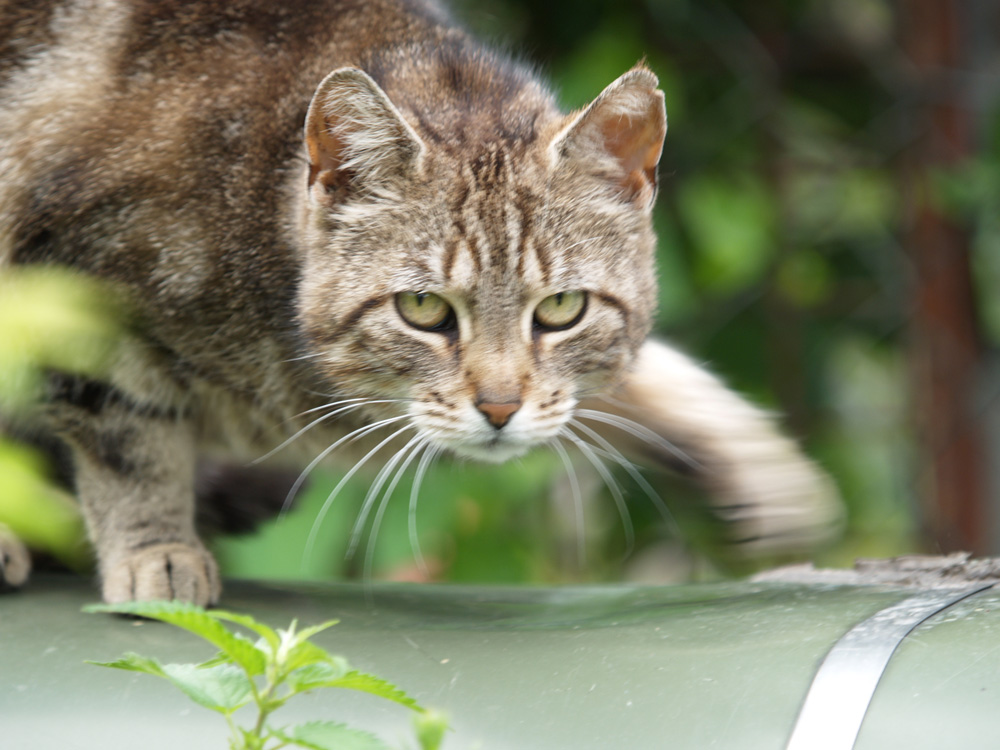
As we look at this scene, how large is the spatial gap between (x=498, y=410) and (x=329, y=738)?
70 centimetres

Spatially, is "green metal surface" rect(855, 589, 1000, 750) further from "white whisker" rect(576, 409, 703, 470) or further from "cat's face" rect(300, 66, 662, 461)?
"white whisker" rect(576, 409, 703, 470)

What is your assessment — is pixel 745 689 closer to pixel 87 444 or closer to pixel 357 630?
pixel 357 630

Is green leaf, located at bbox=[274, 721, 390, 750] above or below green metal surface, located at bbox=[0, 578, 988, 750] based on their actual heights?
above

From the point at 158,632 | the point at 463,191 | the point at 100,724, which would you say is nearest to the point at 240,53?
the point at 463,191

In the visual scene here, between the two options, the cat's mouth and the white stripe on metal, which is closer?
the white stripe on metal

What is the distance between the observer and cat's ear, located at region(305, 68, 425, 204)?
1390 mm

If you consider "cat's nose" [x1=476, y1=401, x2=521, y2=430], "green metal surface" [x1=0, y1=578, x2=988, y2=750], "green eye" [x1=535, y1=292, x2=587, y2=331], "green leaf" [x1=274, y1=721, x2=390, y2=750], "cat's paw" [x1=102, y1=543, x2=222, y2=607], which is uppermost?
"green eye" [x1=535, y1=292, x2=587, y2=331]

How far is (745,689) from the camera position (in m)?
0.89

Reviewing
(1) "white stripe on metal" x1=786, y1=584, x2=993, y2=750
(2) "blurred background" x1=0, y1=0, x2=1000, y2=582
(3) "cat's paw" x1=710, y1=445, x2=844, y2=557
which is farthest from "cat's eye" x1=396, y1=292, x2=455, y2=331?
(2) "blurred background" x1=0, y1=0, x2=1000, y2=582

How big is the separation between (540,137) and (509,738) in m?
0.89

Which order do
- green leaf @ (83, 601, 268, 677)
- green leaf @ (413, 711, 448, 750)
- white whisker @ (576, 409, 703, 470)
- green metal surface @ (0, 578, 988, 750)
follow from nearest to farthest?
green leaf @ (413, 711, 448, 750), green leaf @ (83, 601, 268, 677), green metal surface @ (0, 578, 988, 750), white whisker @ (576, 409, 703, 470)

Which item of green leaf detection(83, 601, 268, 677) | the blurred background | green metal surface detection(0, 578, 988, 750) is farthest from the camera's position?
the blurred background

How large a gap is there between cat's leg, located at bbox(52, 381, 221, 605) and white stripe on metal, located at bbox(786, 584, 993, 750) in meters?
0.86

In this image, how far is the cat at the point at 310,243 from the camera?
144 centimetres
